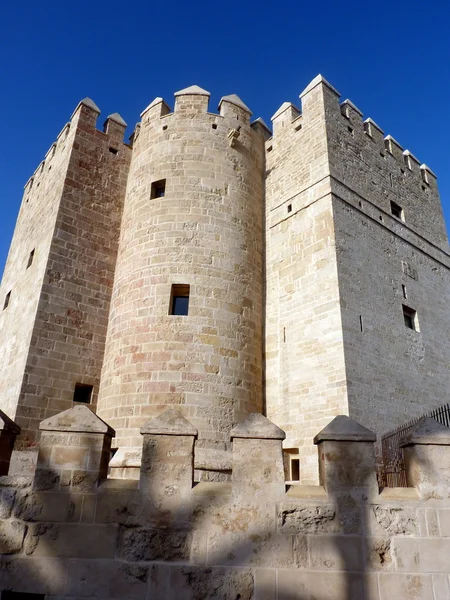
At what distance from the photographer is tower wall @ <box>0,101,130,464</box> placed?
9656 mm

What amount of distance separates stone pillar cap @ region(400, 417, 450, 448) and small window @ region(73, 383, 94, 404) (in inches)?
303

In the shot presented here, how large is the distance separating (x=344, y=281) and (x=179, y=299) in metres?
3.64

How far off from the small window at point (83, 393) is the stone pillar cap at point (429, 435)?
25.2 ft

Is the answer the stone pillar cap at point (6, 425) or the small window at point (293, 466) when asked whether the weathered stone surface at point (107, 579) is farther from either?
the small window at point (293, 466)

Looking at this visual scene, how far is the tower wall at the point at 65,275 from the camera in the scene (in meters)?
9.66

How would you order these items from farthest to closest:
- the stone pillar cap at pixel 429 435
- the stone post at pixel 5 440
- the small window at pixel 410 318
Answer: the small window at pixel 410 318 < the stone post at pixel 5 440 < the stone pillar cap at pixel 429 435

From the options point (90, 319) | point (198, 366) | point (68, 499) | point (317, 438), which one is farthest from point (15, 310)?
point (317, 438)

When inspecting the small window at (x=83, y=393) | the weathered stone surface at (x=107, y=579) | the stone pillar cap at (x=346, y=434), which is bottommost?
the weathered stone surface at (x=107, y=579)

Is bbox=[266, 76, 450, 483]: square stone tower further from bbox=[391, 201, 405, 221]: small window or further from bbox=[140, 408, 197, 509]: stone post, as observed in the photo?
bbox=[140, 408, 197, 509]: stone post

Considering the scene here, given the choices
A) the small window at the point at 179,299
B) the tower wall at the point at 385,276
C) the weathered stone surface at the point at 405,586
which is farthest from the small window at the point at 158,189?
the weathered stone surface at the point at 405,586

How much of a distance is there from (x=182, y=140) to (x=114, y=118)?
9.94 ft

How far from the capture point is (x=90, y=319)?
35.4 feet

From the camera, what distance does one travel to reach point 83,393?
1030cm

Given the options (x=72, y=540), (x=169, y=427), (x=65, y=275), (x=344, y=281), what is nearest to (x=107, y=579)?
(x=72, y=540)
